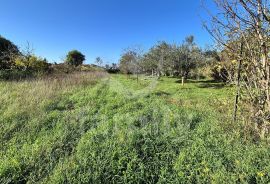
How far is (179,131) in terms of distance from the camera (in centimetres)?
440

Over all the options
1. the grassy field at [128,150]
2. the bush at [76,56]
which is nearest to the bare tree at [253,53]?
the grassy field at [128,150]

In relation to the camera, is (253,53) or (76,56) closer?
(253,53)

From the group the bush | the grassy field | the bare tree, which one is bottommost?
the grassy field

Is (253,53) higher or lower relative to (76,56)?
lower

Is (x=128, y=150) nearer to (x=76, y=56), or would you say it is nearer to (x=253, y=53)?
(x=253, y=53)

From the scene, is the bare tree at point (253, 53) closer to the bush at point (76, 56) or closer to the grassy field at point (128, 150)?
the grassy field at point (128, 150)

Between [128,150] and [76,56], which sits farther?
[76,56]

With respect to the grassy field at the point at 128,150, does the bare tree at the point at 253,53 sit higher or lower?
higher

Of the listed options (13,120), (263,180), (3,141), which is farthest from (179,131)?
(13,120)

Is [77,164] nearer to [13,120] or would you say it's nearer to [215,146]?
[215,146]

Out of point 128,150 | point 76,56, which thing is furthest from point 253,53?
point 76,56

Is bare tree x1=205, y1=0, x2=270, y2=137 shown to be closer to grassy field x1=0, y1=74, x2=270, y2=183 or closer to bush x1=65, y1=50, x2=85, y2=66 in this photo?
grassy field x1=0, y1=74, x2=270, y2=183

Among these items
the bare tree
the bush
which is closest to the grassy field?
the bare tree

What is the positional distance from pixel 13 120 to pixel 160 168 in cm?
435
